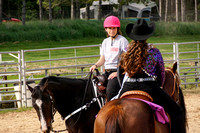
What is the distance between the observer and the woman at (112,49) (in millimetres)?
4680

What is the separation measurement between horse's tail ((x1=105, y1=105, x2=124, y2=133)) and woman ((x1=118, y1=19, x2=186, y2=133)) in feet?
1.46

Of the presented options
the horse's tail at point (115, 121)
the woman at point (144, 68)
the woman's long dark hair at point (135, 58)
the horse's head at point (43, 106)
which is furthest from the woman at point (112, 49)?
the horse's tail at point (115, 121)

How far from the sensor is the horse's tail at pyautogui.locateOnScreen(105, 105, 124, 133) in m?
3.02

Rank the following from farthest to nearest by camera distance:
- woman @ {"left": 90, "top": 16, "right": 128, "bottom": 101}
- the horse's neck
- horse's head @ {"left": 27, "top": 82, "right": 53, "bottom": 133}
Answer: the horse's neck
woman @ {"left": 90, "top": 16, "right": 128, "bottom": 101}
horse's head @ {"left": 27, "top": 82, "right": 53, "bottom": 133}

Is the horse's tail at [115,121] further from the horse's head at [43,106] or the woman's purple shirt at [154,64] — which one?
the horse's head at [43,106]

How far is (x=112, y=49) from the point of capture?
4801 millimetres

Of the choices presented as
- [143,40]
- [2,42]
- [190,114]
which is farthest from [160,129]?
[2,42]

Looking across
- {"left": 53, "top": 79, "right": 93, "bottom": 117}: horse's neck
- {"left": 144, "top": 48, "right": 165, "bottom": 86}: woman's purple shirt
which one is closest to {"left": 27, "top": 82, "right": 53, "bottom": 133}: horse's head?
{"left": 53, "top": 79, "right": 93, "bottom": 117}: horse's neck

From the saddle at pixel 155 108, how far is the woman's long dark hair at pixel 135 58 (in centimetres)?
21

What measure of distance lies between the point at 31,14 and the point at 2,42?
16.9m

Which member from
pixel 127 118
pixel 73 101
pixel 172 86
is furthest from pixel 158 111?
pixel 172 86

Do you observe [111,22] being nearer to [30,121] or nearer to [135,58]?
[135,58]

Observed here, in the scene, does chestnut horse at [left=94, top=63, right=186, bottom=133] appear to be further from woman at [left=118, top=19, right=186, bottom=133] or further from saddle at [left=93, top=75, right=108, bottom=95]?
saddle at [left=93, top=75, right=108, bottom=95]

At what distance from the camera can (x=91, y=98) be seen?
508cm
